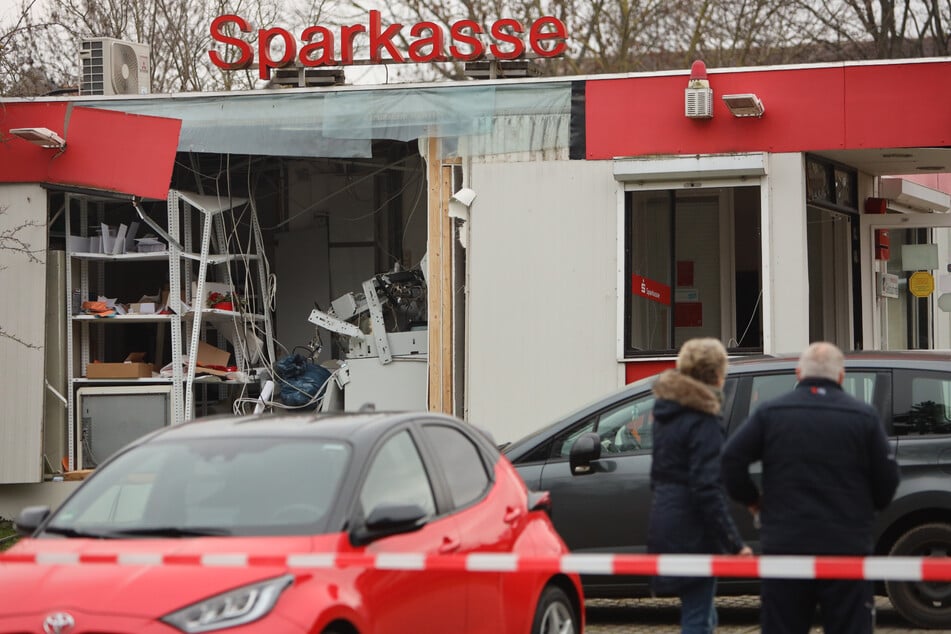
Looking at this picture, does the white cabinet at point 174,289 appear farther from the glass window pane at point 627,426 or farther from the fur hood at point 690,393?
the fur hood at point 690,393

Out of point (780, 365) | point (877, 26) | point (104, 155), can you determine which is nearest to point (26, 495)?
point (104, 155)

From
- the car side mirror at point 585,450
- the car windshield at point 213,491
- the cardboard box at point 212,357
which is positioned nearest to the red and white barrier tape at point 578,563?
the car windshield at point 213,491

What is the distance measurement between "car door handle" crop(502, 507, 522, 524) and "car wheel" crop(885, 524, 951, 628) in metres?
3.05

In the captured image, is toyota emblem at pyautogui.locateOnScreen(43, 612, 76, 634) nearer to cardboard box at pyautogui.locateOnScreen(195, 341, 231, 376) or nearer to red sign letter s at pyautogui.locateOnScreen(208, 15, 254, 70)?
red sign letter s at pyautogui.locateOnScreen(208, 15, 254, 70)

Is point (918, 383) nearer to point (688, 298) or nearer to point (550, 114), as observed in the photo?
point (550, 114)

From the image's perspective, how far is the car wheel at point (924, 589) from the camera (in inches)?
347

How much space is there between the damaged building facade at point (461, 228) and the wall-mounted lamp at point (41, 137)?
102 millimetres

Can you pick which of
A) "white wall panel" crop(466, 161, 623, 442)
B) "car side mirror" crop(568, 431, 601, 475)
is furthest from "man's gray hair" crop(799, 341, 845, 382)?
"white wall panel" crop(466, 161, 623, 442)

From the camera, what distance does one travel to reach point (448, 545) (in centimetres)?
616

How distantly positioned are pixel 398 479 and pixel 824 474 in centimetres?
181

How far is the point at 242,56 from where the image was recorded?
15805 millimetres

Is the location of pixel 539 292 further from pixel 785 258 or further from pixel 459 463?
pixel 459 463

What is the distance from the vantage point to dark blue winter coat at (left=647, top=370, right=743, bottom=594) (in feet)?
21.5

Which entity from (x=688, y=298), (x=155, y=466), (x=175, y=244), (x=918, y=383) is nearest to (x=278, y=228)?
(x=175, y=244)
